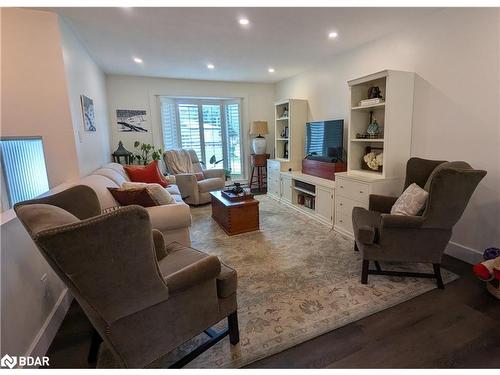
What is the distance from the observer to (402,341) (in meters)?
1.66

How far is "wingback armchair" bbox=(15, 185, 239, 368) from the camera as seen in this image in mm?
961

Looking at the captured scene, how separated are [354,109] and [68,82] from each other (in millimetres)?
3242

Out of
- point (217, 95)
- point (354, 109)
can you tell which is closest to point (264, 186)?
point (217, 95)

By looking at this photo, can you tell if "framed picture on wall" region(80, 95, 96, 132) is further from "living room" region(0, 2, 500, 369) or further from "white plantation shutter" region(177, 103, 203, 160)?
"white plantation shutter" region(177, 103, 203, 160)

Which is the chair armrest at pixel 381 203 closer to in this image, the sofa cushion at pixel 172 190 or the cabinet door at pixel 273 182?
the cabinet door at pixel 273 182

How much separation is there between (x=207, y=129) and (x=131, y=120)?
5.33 feet

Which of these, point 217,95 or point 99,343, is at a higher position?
point 217,95

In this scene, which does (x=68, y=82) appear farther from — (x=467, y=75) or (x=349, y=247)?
(x=467, y=75)

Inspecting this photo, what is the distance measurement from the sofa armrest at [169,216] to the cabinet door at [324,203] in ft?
6.46

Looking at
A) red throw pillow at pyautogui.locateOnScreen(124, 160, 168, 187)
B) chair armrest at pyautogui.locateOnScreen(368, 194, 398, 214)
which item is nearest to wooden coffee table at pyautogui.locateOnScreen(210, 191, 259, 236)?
red throw pillow at pyautogui.locateOnScreen(124, 160, 168, 187)

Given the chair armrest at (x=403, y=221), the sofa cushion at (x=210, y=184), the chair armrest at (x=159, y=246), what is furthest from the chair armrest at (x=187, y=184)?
the chair armrest at (x=403, y=221)

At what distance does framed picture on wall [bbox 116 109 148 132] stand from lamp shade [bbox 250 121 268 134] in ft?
7.40

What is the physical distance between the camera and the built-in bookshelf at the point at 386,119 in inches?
114

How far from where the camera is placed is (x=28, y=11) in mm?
2447
